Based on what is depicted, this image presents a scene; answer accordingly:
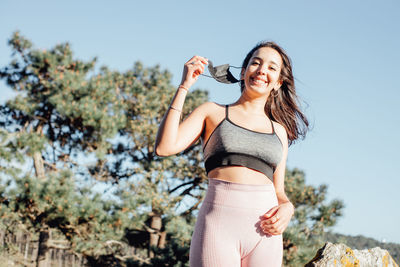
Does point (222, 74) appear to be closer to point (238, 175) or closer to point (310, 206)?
point (238, 175)

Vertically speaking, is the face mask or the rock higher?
the face mask

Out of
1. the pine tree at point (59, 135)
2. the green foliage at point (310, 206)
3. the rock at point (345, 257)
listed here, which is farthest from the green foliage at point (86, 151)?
the rock at point (345, 257)

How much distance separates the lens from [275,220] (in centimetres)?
122

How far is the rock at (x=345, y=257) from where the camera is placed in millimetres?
2465

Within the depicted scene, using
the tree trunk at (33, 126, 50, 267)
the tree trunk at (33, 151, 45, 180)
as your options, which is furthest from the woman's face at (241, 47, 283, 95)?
the tree trunk at (33, 151, 45, 180)

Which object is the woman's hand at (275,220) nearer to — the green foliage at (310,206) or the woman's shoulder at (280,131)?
the woman's shoulder at (280,131)

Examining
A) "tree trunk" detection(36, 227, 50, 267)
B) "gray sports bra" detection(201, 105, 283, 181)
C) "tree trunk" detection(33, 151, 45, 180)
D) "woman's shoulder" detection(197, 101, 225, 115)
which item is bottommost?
"tree trunk" detection(36, 227, 50, 267)

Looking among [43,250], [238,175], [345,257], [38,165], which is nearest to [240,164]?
[238,175]

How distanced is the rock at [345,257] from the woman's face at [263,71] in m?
1.44

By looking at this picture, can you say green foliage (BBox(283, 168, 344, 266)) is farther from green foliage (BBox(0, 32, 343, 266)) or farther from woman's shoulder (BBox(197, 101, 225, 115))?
woman's shoulder (BBox(197, 101, 225, 115))

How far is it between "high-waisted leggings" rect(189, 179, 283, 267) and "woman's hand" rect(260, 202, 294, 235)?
0.02 m

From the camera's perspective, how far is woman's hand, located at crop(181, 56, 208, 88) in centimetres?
132

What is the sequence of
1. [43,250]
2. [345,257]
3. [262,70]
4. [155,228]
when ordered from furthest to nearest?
[155,228] < [43,250] < [345,257] < [262,70]

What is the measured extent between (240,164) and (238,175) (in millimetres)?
36
